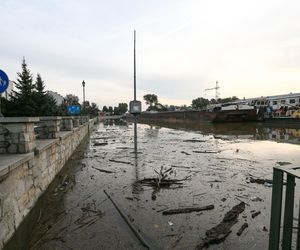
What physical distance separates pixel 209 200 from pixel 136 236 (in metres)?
2.17

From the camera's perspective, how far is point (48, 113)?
26.2 meters

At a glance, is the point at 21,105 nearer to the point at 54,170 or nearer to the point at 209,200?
the point at 54,170

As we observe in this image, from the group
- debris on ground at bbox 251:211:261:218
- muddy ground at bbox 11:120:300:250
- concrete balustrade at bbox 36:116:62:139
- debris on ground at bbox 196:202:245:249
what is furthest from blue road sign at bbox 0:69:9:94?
debris on ground at bbox 251:211:261:218

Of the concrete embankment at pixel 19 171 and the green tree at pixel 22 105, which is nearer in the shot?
the concrete embankment at pixel 19 171

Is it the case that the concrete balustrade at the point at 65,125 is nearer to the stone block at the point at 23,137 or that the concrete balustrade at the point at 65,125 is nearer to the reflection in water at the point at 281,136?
the stone block at the point at 23,137

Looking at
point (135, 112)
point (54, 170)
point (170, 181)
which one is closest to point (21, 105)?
point (135, 112)

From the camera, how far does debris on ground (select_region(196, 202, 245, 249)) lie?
3.76m

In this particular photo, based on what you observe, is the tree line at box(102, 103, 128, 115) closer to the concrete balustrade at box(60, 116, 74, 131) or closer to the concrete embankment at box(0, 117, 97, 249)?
the concrete balustrade at box(60, 116, 74, 131)

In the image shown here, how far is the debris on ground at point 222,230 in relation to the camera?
3.76m

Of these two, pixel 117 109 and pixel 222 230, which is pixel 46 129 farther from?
pixel 117 109

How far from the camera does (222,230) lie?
13.4 feet

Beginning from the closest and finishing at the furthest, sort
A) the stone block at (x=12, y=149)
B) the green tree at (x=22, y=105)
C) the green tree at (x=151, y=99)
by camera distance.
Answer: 1. the stone block at (x=12, y=149)
2. the green tree at (x=22, y=105)
3. the green tree at (x=151, y=99)

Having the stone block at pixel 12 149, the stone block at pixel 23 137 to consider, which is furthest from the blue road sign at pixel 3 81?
the stone block at pixel 12 149

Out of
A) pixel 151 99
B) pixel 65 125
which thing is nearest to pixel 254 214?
pixel 65 125
